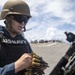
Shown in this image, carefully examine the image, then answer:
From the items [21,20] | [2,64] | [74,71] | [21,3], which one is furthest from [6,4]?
[74,71]

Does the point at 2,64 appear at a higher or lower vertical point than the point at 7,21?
lower

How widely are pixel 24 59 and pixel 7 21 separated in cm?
122

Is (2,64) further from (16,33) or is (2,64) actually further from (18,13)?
(18,13)

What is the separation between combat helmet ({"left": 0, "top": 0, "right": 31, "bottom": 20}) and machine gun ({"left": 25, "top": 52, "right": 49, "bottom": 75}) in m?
0.96

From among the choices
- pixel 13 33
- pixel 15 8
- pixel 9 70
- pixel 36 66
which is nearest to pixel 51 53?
pixel 15 8

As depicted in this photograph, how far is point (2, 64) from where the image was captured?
438 cm

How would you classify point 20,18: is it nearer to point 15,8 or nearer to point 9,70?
point 15,8

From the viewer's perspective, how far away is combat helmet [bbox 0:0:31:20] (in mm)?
4855

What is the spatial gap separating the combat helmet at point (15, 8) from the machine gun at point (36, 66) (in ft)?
3.16

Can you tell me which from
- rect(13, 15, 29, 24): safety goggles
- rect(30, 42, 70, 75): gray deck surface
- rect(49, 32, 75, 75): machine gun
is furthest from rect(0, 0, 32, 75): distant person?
rect(30, 42, 70, 75): gray deck surface

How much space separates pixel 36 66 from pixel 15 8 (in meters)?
1.26

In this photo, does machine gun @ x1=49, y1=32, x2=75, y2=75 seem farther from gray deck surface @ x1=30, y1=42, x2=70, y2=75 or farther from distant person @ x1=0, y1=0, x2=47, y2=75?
gray deck surface @ x1=30, y1=42, x2=70, y2=75

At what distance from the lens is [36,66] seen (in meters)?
4.11

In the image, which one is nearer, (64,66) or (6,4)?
(64,66)
